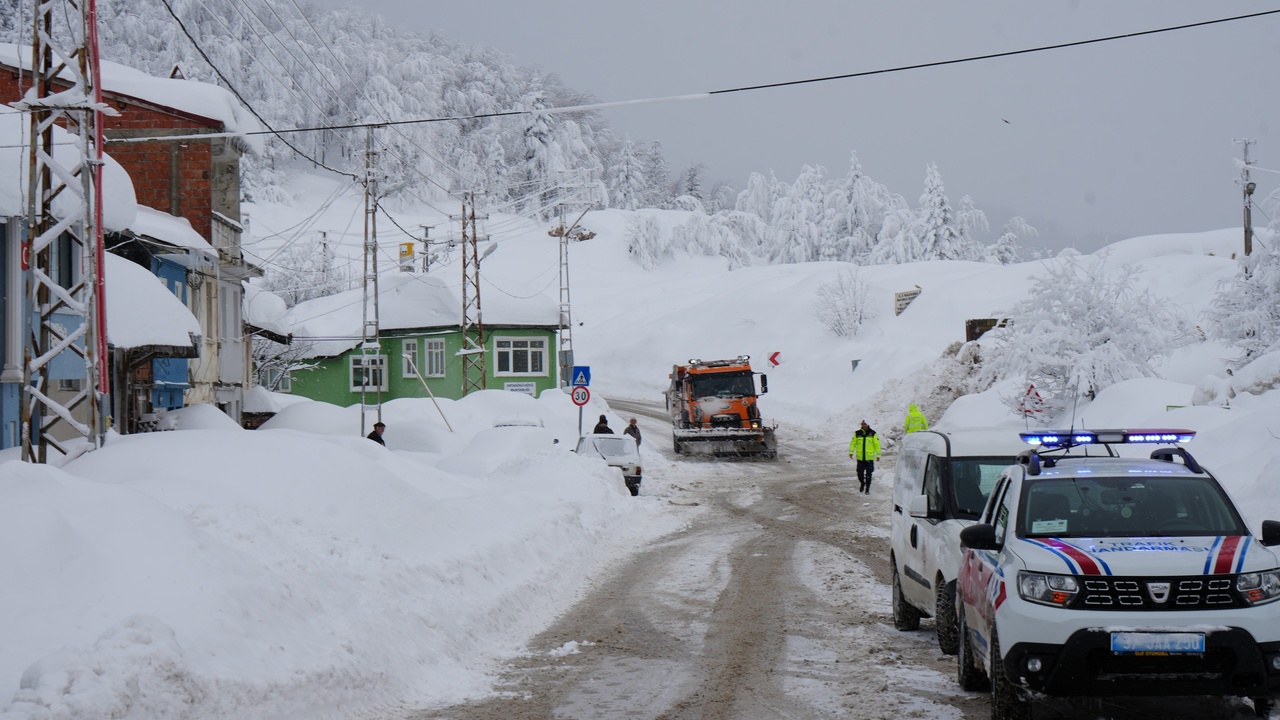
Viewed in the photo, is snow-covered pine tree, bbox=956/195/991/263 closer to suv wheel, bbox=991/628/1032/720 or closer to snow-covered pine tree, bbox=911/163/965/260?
snow-covered pine tree, bbox=911/163/965/260

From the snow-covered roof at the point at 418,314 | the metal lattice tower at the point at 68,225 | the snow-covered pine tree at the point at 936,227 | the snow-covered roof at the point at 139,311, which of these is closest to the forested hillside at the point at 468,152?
the snow-covered pine tree at the point at 936,227

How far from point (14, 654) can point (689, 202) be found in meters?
141

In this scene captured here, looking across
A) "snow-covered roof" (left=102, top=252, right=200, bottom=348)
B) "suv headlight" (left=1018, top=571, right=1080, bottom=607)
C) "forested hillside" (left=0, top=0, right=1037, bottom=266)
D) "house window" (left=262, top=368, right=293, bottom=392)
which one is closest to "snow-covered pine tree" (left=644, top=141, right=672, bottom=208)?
"forested hillside" (left=0, top=0, right=1037, bottom=266)

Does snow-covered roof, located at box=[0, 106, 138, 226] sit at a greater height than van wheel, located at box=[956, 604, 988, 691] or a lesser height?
greater

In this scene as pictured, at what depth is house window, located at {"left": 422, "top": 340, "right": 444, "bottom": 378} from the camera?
177ft

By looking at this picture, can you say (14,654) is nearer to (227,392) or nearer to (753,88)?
(753,88)

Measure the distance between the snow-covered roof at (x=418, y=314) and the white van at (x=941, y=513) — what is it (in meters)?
43.2

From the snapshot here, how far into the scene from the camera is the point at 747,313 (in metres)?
75.9

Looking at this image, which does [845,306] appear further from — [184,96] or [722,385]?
[184,96]

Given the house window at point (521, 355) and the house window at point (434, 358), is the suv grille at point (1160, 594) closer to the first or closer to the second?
the house window at point (521, 355)

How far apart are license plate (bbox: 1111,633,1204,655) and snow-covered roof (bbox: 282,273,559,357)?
157 ft

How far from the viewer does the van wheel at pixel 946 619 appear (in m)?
9.41

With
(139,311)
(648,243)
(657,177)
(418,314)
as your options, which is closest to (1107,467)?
(139,311)

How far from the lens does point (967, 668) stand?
8070 millimetres
